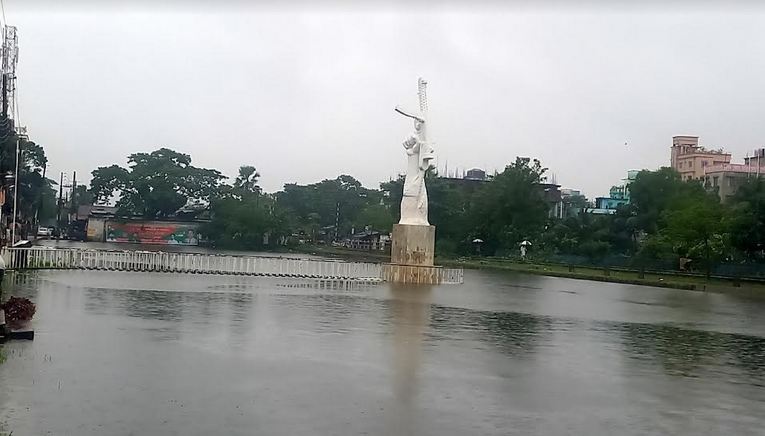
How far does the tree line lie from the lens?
45.2 m

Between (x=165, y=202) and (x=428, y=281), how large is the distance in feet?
149

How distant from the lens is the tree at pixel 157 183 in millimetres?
72375

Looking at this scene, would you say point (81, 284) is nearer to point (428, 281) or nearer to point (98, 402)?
point (428, 281)

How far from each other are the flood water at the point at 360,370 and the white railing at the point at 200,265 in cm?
882

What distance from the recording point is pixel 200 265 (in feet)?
107

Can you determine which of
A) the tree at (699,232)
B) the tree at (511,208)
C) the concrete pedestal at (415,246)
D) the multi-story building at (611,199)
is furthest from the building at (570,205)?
the concrete pedestal at (415,246)

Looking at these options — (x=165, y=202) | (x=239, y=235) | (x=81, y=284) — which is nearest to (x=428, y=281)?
(x=81, y=284)

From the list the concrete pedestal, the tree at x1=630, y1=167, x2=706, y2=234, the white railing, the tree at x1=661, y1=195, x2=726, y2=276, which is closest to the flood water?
the white railing

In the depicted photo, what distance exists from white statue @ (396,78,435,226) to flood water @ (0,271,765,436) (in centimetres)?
1175

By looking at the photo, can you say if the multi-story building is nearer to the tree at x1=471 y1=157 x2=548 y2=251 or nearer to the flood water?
the tree at x1=471 y1=157 x2=548 y2=251

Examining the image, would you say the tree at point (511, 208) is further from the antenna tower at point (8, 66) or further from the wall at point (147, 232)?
the antenna tower at point (8, 66)

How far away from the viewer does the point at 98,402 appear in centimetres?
844

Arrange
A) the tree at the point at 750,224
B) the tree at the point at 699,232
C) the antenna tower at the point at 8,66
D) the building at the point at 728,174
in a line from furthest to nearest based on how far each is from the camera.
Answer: the building at the point at 728,174
the tree at the point at 699,232
the tree at the point at 750,224
the antenna tower at the point at 8,66

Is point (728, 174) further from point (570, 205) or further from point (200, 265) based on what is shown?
point (200, 265)
